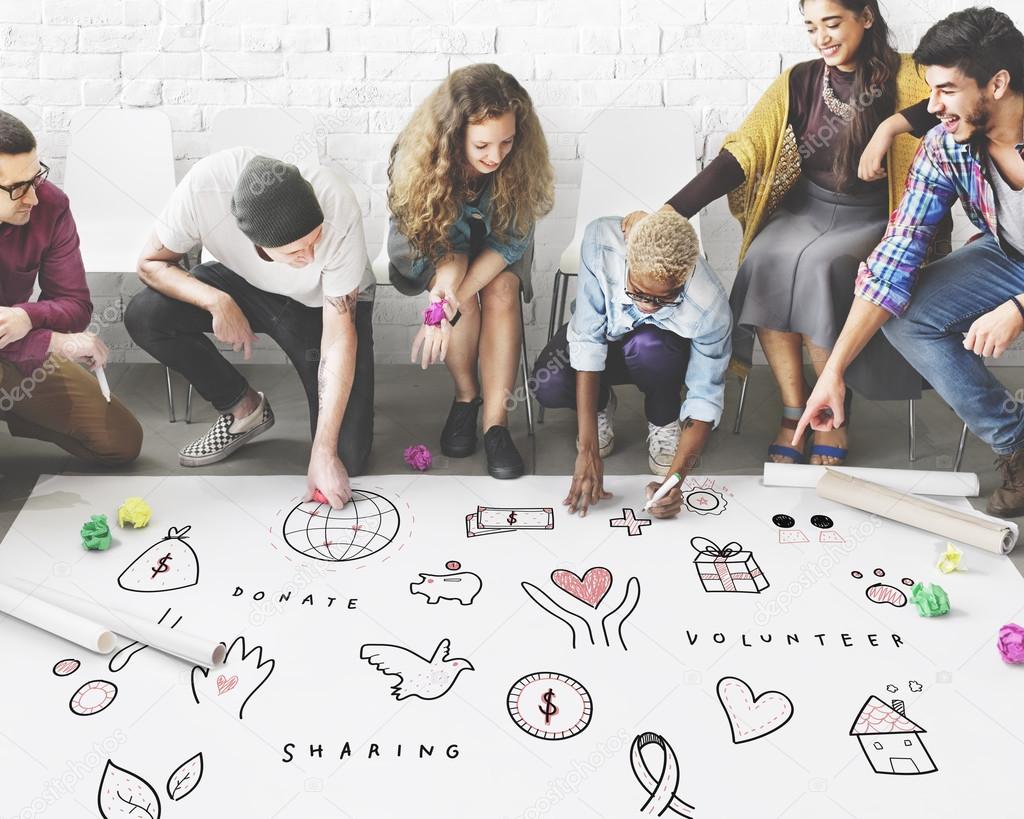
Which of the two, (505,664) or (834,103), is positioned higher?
(834,103)

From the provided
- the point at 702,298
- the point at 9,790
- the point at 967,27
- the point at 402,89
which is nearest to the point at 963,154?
the point at 967,27

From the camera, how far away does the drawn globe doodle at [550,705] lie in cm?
199

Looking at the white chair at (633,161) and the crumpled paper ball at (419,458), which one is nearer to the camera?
the crumpled paper ball at (419,458)

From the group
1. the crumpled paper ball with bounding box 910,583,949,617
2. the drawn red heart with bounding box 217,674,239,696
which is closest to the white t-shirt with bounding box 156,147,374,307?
the drawn red heart with bounding box 217,674,239,696

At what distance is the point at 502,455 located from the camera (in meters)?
2.87

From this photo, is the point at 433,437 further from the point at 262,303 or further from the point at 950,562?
the point at 950,562

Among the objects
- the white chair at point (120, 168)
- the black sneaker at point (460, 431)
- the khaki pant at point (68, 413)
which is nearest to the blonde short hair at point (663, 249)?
the black sneaker at point (460, 431)

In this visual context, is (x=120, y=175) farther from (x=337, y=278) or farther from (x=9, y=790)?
(x=9, y=790)

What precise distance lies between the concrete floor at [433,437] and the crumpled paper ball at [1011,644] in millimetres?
641

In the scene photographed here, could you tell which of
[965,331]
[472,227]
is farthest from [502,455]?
[965,331]

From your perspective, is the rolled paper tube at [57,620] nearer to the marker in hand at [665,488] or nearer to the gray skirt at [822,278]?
the marker in hand at [665,488]

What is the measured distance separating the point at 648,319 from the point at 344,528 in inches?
37.2

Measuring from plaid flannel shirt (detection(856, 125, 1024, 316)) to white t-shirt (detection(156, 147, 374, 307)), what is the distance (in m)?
1.32

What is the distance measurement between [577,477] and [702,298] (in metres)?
0.56
